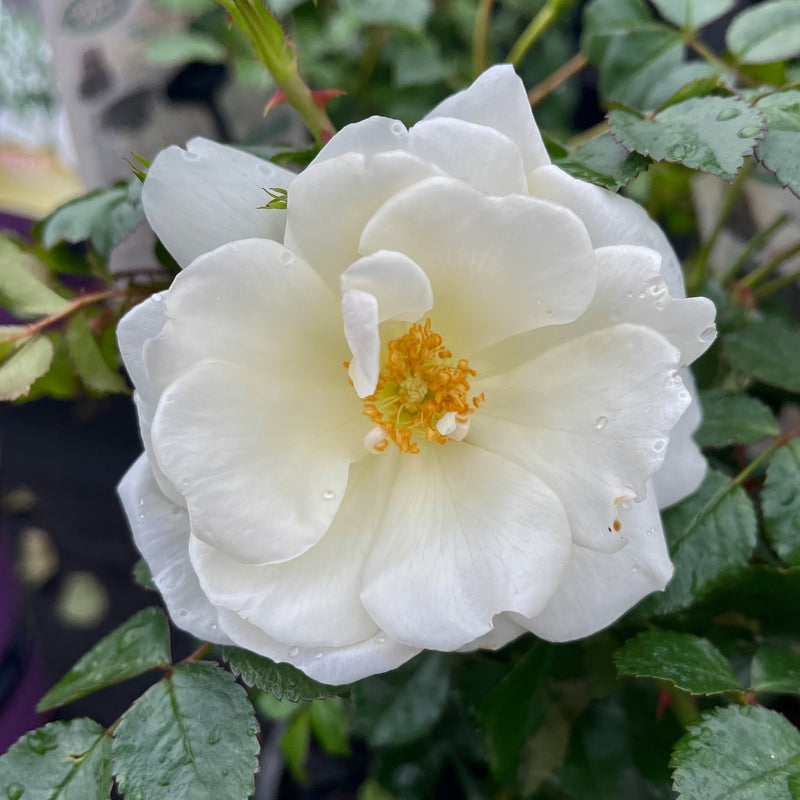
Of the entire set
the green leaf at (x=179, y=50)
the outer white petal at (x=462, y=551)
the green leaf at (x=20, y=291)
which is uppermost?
the green leaf at (x=179, y=50)

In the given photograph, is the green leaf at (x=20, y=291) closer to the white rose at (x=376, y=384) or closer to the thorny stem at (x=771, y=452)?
the white rose at (x=376, y=384)

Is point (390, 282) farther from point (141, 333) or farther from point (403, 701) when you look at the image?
point (403, 701)

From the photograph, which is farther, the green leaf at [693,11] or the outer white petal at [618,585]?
the green leaf at [693,11]

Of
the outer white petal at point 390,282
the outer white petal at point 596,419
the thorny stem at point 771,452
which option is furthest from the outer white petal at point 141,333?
the thorny stem at point 771,452

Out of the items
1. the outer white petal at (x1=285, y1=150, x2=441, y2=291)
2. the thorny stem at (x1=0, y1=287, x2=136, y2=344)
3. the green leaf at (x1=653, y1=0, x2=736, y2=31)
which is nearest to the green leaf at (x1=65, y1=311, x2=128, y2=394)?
the thorny stem at (x1=0, y1=287, x2=136, y2=344)

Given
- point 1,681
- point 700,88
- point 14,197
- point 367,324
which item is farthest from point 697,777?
point 14,197

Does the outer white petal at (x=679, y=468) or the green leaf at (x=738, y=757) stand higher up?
the outer white petal at (x=679, y=468)

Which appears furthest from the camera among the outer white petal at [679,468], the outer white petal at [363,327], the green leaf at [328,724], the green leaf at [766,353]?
the green leaf at [328,724]
